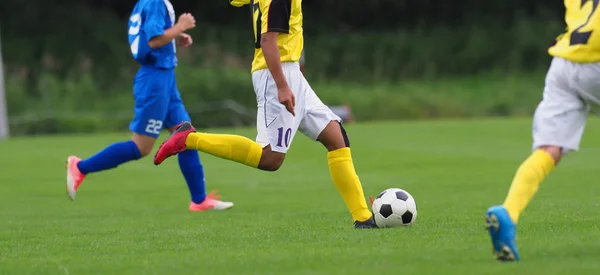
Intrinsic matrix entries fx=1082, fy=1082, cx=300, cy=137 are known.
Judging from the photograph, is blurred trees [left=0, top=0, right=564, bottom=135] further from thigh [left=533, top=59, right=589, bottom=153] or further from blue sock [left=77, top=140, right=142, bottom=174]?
thigh [left=533, top=59, right=589, bottom=153]

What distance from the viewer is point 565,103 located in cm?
535

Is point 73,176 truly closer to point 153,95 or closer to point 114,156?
point 114,156

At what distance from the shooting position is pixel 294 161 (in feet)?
52.9

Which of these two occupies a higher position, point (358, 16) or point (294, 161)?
point (294, 161)

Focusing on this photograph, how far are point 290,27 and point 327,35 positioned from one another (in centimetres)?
3175

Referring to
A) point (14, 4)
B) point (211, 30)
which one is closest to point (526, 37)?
point (211, 30)

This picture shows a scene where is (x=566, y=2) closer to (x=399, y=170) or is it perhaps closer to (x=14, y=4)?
(x=399, y=170)

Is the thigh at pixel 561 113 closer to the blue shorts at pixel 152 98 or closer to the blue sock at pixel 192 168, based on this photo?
the blue shorts at pixel 152 98

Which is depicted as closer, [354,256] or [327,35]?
[354,256]

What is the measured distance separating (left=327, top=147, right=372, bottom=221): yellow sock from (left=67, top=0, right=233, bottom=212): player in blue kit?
2.36m

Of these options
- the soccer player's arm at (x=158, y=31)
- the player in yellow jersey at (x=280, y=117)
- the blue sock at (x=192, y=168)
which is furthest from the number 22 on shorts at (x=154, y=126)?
the player in yellow jersey at (x=280, y=117)

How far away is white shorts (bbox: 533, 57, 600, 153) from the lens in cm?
531

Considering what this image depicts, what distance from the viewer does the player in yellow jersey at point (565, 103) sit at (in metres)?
5.29

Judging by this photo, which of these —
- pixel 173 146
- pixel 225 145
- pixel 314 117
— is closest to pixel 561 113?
pixel 314 117
